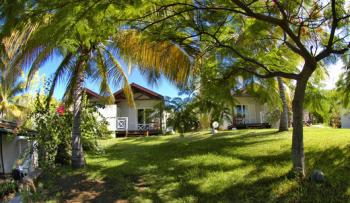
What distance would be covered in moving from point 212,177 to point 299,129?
2.49m

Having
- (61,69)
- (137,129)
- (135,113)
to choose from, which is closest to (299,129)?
(61,69)

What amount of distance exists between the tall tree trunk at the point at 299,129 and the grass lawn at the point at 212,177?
384 mm

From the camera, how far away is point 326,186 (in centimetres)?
828

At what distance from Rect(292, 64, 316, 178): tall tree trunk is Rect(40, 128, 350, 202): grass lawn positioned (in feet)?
1.26

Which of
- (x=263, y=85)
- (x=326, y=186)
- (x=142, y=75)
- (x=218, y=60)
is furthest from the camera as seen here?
(x=142, y=75)

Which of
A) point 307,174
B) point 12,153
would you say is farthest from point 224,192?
point 12,153

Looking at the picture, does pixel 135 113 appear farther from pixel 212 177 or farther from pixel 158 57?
pixel 212 177

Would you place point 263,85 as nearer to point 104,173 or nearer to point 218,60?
point 218,60

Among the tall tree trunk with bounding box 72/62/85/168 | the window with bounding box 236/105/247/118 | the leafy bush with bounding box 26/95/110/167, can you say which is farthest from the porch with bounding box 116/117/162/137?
the tall tree trunk with bounding box 72/62/85/168

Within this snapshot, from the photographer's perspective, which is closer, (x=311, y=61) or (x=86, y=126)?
(x=311, y=61)

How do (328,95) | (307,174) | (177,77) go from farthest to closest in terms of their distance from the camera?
(177,77) → (328,95) → (307,174)

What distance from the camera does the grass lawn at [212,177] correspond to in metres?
8.29

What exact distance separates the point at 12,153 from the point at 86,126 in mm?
2709

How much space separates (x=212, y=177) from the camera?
9781mm
